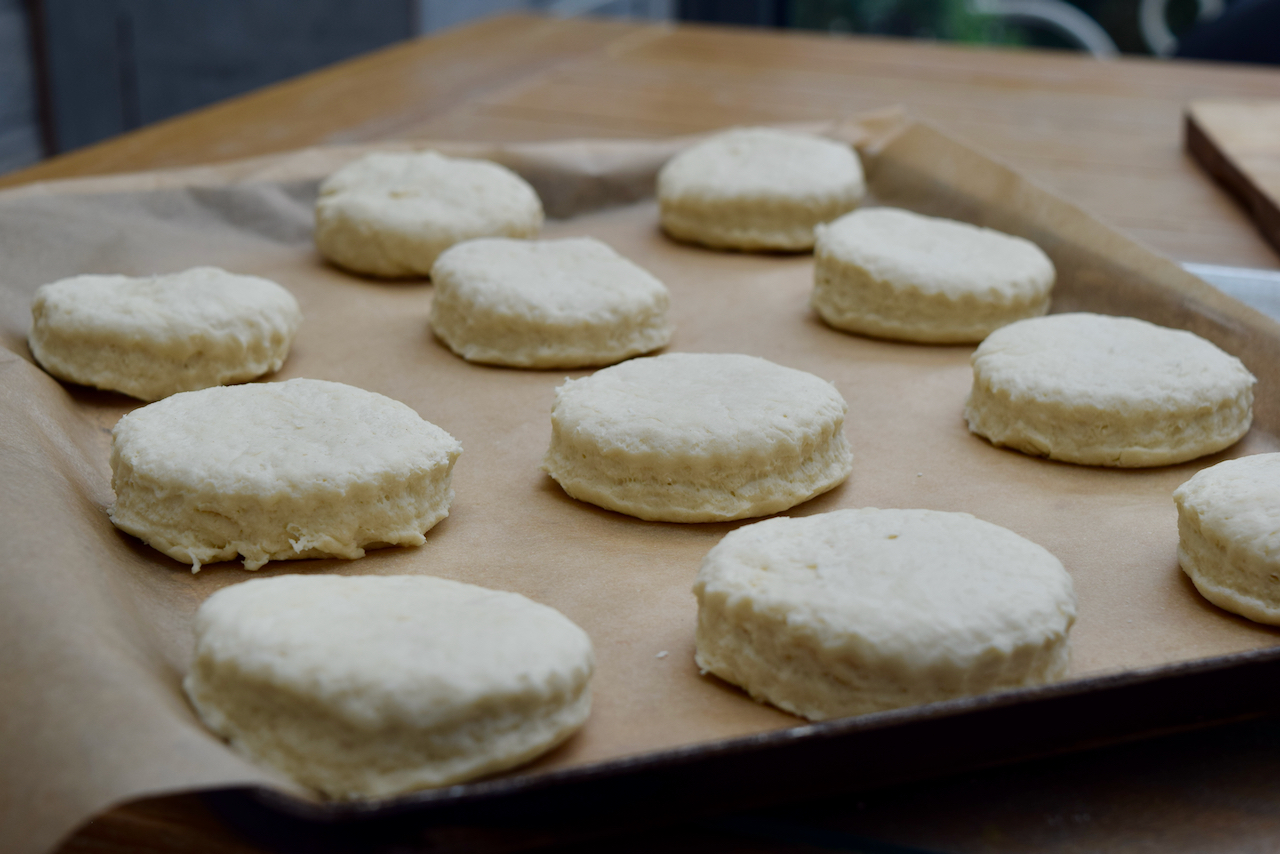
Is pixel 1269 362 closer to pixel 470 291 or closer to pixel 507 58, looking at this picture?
pixel 470 291

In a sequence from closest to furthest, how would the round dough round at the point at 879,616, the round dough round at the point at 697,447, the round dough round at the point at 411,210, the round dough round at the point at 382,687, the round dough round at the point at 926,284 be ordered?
1. the round dough round at the point at 382,687
2. the round dough round at the point at 879,616
3. the round dough round at the point at 697,447
4. the round dough round at the point at 926,284
5. the round dough round at the point at 411,210

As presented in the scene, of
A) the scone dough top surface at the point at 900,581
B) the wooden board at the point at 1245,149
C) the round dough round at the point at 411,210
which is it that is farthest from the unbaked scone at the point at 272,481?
the wooden board at the point at 1245,149

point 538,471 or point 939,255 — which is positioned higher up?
point 939,255

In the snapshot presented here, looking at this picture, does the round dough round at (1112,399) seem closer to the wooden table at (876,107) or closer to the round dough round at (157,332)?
the wooden table at (876,107)

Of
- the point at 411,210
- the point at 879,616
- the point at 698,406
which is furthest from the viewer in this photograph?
the point at 411,210

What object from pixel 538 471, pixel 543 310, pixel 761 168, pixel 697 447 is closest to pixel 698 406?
pixel 697 447

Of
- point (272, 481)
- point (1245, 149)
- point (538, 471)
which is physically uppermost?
point (1245, 149)

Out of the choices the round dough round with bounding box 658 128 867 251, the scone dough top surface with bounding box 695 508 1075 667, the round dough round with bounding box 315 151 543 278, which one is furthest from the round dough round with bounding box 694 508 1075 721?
the round dough round with bounding box 658 128 867 251

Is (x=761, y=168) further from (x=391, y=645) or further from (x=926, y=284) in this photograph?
(x=391, y=645)
